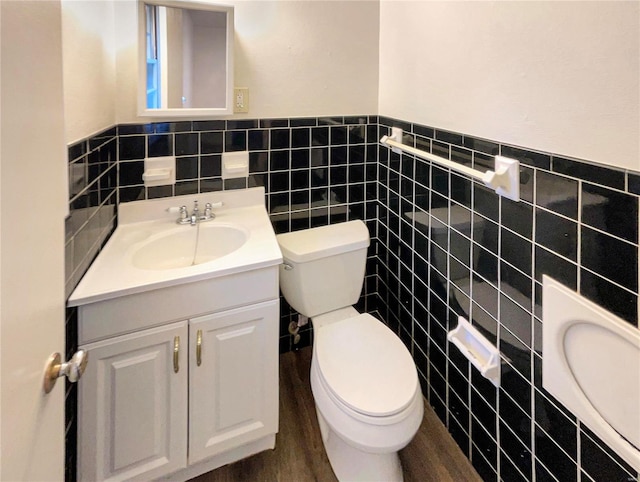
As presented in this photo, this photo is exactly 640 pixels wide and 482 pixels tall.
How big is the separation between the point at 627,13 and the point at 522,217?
0.50 m

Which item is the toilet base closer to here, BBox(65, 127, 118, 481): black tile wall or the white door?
BBox(65, 127, 118, 481): black tile wall

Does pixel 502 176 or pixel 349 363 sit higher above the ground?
pixel 502 176

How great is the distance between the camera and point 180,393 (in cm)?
131

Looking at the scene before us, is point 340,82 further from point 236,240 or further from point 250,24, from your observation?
point 236,240

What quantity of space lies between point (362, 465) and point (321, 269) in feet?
2.39

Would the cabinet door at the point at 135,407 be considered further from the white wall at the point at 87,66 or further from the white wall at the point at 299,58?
the white wall at the point at 299,58

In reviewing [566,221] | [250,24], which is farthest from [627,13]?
[250,24]

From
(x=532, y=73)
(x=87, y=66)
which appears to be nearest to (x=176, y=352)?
(x=87, y=66)

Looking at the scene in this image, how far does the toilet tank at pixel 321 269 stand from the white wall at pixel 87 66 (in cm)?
82

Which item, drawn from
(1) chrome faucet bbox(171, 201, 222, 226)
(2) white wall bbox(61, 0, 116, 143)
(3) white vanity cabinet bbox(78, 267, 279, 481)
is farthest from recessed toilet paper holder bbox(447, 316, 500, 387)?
(2) white wall bbox(61, 0, 116, 143)

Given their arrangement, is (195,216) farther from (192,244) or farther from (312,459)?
(312,459)

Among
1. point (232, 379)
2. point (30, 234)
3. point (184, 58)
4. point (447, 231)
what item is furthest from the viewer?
point (184, 58)

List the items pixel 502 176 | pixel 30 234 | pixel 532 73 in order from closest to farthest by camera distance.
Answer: pixel 30 234, pixel 532 73, pixel 502 176

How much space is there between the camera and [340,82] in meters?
1.88
